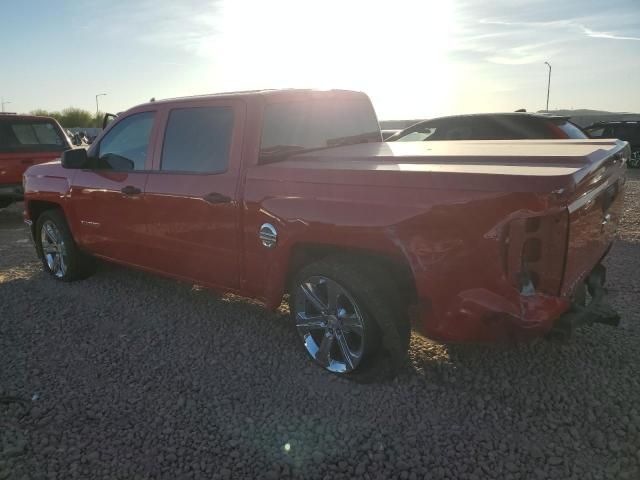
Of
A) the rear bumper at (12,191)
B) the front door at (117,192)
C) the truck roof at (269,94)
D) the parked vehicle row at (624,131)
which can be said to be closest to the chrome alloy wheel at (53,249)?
the front door at (117,192)

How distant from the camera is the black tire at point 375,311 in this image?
2971 mm

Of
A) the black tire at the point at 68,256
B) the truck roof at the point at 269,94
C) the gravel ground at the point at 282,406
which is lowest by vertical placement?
the gravel ground at the point at 282,406

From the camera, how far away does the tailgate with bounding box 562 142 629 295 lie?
256 centimetres

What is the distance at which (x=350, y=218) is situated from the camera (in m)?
2.90

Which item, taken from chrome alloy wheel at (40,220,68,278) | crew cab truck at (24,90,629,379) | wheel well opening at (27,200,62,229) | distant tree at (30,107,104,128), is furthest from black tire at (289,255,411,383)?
distant tree at (30,107,104,128)

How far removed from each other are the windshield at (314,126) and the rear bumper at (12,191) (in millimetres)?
6704

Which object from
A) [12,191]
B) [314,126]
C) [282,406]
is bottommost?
[282,406]

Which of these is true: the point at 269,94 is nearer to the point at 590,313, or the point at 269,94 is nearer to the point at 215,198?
the point at 215,198

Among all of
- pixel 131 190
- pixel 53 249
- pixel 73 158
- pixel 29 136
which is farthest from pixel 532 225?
pixel 29 136

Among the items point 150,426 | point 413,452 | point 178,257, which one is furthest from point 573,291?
point 178,257

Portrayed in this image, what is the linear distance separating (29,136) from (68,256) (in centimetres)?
513

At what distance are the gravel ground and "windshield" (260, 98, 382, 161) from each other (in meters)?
1.42

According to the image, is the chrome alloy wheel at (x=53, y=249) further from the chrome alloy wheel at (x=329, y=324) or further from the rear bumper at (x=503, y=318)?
the rear bumper at (x=503, y=318)

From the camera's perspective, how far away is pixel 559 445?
2605 mm
